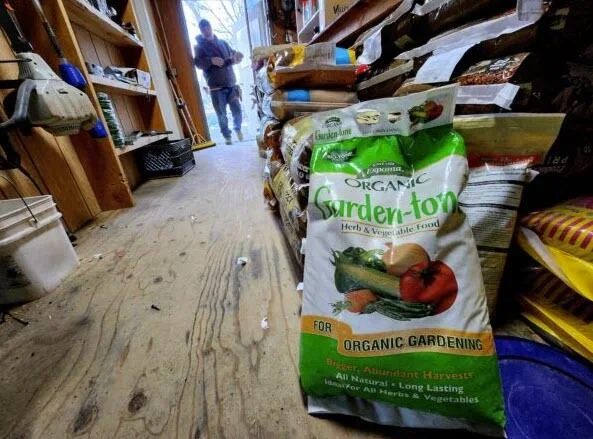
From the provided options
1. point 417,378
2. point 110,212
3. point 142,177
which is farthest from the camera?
point 142,177

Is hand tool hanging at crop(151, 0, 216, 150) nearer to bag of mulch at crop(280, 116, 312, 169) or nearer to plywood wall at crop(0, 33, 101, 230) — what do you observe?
plywood wall at crop(0, 33, 101, 230)

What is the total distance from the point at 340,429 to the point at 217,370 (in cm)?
22

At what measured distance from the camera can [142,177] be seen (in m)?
1.93

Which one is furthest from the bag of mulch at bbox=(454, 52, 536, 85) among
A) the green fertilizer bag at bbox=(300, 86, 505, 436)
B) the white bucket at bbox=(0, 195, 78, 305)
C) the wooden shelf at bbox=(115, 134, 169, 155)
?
the wooden shelf at bbox=(115, 134, 169, 155)

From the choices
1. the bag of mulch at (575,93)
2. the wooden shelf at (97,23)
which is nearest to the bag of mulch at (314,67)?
the bag of mulch at (575,93)

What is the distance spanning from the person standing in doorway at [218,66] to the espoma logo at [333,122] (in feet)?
11.2

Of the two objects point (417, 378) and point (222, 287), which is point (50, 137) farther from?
point (417, 378)

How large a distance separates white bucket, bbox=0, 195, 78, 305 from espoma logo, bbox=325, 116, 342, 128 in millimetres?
717

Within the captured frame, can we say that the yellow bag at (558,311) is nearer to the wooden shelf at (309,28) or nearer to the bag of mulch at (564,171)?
the bag of mulch at (564,171)

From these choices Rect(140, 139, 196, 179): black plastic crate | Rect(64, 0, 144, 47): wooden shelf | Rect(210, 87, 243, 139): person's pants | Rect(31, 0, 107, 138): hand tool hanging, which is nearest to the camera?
Rect(31, 0, 107, 138): hand tool hanging

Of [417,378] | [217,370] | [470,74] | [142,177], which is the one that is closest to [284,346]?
[217,370]

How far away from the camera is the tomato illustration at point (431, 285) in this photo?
34 centimetres

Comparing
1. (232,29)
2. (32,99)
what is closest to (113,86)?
(32,99)

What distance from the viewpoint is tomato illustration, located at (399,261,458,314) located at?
34cm
